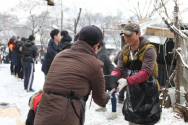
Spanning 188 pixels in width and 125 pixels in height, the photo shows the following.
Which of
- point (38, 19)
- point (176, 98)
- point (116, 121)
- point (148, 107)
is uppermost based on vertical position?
point (38, 19)

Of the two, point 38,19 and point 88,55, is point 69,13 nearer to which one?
point 38,19

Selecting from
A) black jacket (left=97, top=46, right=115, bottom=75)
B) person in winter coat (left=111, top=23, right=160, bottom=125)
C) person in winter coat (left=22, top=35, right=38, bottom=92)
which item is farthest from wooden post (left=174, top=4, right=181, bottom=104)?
person in winter coat (left=22, top=35, right=38, bottom=92)

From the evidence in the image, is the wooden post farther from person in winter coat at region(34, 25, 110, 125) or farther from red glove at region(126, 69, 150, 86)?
person in winter coat at region(34, 25, 110, 125)

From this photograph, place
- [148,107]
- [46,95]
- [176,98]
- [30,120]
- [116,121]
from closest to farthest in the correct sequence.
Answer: [46,95], [148,107], [30,120], [116,121], [176,98]

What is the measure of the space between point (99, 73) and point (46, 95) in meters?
0.55

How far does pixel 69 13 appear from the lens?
32.7 metres

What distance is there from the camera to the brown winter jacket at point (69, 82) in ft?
6.10

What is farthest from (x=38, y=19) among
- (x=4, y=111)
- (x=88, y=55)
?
(x=88, y=55)

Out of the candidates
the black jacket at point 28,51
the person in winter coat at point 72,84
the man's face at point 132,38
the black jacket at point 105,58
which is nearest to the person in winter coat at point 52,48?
the black jacket at point 105,58

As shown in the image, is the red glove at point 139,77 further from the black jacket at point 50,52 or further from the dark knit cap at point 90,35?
the black jacket at point 50,52

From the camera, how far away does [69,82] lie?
1889mm

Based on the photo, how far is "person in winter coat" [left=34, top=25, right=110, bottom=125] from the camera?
1.86 meters

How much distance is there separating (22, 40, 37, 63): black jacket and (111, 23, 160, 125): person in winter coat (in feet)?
17.6

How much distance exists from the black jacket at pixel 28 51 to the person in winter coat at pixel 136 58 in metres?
5.36
